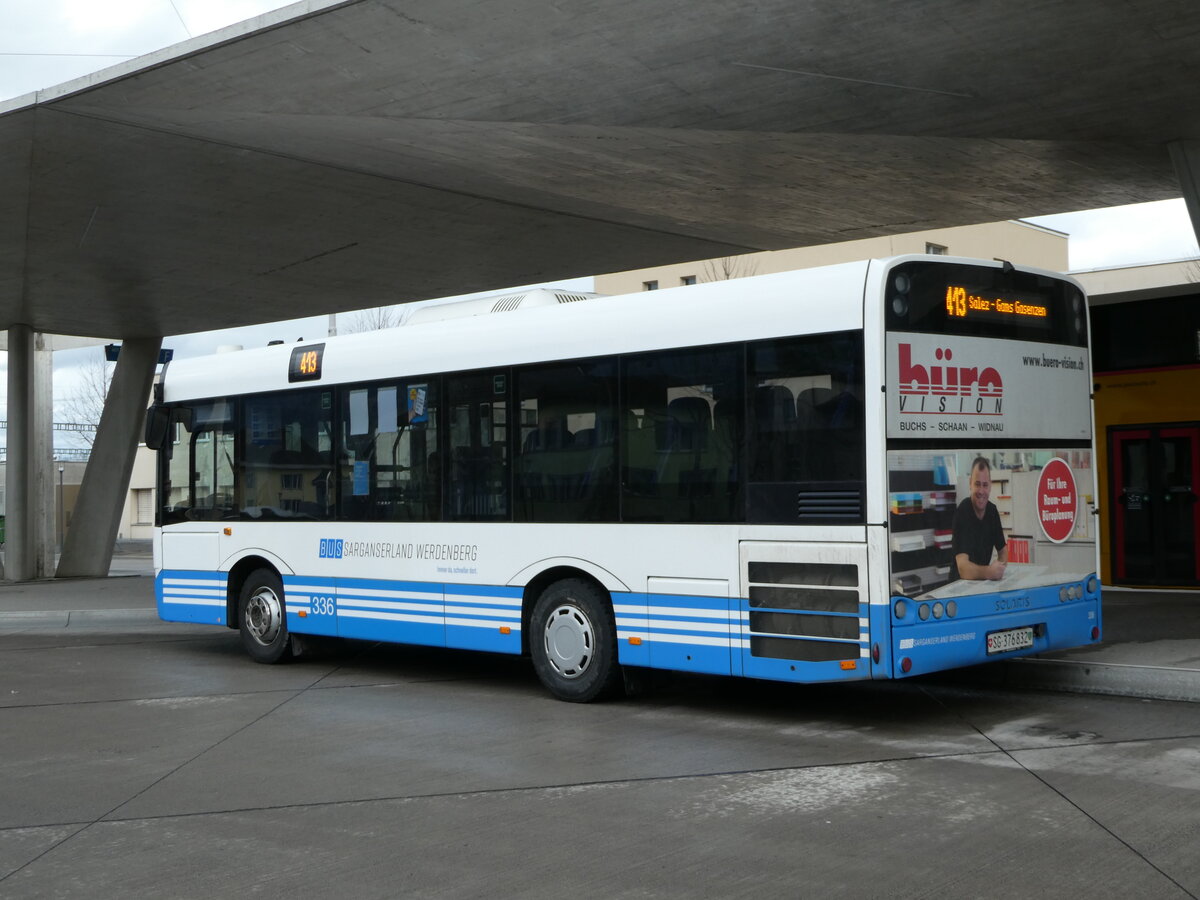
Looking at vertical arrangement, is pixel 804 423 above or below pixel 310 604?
above

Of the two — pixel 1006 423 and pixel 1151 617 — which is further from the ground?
pixel 1006 423

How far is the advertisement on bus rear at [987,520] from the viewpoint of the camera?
8.05 m

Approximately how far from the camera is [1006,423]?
867 centimetres

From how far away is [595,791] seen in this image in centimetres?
688

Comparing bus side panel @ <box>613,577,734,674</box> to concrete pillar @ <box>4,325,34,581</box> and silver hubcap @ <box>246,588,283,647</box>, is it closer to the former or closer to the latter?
silver hubcap @ <box>246,588,283,647</box>

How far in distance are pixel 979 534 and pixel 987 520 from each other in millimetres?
133

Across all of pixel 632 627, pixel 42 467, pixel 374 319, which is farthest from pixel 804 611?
pixel 374 319

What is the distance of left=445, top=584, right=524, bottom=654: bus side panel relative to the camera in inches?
398

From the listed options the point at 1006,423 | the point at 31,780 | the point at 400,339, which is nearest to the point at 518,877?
the point at 31,780

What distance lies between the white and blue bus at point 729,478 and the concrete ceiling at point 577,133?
2429 mm

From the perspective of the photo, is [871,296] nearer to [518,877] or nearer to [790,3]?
[790,3]

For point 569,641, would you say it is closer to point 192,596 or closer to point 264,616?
point 264,616

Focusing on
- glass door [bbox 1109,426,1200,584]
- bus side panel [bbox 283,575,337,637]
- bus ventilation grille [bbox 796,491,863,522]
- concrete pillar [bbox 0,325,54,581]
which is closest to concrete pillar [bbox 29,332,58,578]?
concrete pillar [bbox 0,325,54,581]

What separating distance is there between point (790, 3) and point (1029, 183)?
22.1 feet
